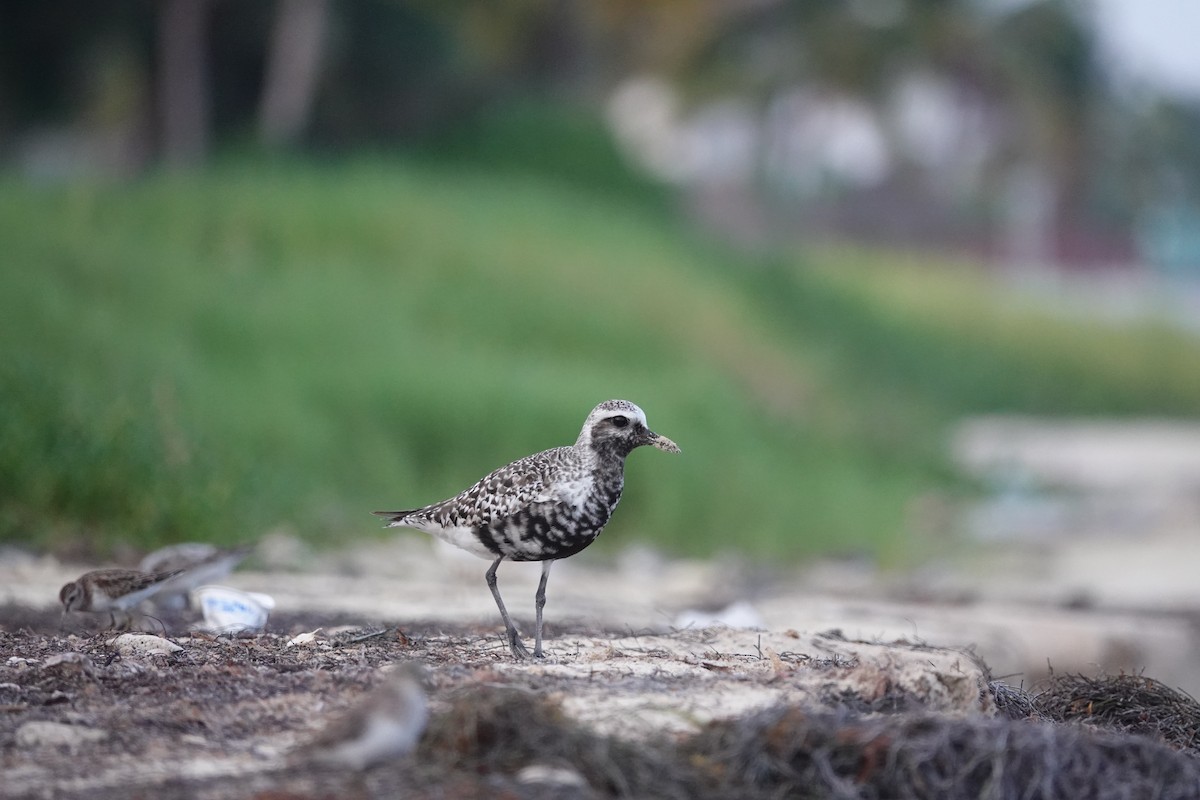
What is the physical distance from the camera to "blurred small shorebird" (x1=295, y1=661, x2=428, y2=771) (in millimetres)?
4102

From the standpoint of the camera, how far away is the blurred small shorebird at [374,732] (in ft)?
13.5

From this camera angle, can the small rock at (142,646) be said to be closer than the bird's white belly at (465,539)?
Yes

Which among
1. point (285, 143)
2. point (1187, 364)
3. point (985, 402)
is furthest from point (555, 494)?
point (1187, 364)

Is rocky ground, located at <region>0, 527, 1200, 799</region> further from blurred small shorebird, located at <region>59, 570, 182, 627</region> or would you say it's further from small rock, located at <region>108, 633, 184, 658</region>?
blurred small shorebird, located at <region>59, 570, 182, 627</region>

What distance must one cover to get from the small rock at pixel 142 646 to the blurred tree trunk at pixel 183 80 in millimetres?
17724

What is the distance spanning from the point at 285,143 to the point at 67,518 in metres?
15.4

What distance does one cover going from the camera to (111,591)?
623 centimetres

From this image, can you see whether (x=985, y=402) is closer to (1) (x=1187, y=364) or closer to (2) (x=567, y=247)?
(1) (x=1187, y=364)

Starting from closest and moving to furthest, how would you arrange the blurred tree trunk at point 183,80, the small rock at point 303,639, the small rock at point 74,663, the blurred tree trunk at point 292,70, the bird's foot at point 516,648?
1. the small rock at point 74,663
2. the bird's foot at point 516,648
3. the small rock at point 303,639
4. the blurred tree trunk at point 183,80
5. the blurred tree trunk at point 292,70

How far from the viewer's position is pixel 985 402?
27359 mm

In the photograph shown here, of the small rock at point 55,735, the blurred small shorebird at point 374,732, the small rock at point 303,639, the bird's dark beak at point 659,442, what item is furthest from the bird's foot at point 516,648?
the small rock at point 55,735

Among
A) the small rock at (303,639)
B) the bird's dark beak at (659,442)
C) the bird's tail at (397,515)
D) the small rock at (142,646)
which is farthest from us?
the bird's tail at (397,515)

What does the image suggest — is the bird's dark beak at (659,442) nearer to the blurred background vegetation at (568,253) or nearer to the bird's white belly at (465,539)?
→ the bird's white belly at (465,539)

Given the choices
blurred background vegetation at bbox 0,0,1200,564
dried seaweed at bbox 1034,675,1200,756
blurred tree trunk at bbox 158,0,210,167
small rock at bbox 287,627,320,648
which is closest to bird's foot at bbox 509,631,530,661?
small rock at bbox 287,627,320,648
